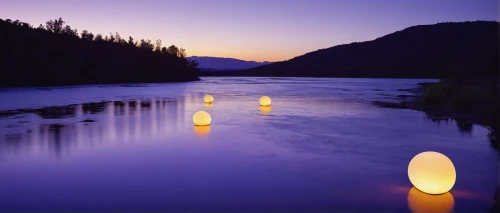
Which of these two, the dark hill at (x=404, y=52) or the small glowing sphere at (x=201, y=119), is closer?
the small glowing sphere at (x=201, y=119)

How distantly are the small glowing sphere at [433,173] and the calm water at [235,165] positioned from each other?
13cm

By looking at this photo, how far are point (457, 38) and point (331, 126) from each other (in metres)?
89.9

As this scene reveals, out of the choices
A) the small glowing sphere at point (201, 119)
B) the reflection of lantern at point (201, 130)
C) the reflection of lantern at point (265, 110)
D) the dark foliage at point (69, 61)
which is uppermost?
the dark foliage at point (69, 61)

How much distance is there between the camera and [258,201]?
16.1ft

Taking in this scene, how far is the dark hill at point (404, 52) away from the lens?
83.4m

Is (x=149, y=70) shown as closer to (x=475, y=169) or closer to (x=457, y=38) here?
(x=457, y=38)

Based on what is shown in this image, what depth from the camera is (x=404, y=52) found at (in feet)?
322

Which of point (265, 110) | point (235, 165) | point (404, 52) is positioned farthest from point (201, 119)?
point (404, 52)

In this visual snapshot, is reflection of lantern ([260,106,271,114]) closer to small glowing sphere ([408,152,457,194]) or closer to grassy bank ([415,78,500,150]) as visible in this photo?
grassy bank ([415,78,500,150])

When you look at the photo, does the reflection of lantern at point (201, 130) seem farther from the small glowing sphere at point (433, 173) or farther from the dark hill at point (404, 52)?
the dark hill at point (404, 52)

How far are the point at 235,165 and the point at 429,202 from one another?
9.87 ft

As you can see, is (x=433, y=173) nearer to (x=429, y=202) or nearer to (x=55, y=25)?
(x=429, y=202)

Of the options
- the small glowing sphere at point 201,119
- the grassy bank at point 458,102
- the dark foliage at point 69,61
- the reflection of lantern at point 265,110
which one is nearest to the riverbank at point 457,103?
the grassy bank at point 458,102

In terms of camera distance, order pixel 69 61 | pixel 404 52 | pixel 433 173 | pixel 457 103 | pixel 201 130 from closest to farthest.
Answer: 1. pixel 433 173
2. pixel 201 130
3. pixel 457 103
4. pixel 69 61
5. pixel 404 52
